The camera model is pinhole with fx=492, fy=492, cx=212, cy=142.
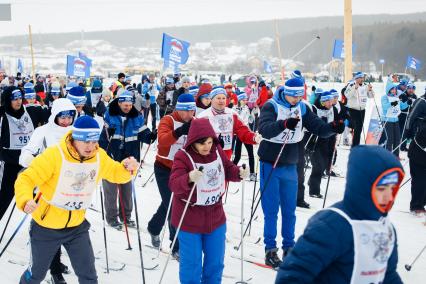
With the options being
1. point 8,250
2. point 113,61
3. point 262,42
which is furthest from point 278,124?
point 262,42

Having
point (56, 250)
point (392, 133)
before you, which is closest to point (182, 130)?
point (56, 250)

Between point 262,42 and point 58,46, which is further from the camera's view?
point 58,46

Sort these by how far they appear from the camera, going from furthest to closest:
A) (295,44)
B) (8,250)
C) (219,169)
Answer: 1. (295,44)
2. (8,250)
3. (219,169)

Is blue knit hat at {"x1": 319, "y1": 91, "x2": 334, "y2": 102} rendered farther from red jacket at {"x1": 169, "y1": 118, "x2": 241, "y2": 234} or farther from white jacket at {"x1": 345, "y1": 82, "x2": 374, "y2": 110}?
red jacket at {"x1": 169, "y1": 118, "x2": 241, "y2": 234}

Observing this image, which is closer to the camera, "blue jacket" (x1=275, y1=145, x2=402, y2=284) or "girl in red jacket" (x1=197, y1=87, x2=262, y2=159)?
"blue jacket" (x1=275, y1=145, x2=402, y2=284)

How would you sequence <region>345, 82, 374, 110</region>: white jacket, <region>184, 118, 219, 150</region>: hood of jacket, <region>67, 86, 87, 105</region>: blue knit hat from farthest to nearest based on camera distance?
<region>345, 82, 374, 110</region>: white jacket < <region>67, 86, 87, 105</region>: blue knit hat < <region>184, 118, 219, 150</region>: hood of jacket

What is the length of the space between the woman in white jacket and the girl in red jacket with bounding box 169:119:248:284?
52.2 inches

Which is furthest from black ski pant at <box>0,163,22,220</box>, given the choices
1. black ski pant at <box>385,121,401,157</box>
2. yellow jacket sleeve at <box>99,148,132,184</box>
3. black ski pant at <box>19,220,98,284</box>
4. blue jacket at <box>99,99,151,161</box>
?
black ski pant at <box>385,121,401,157</box>

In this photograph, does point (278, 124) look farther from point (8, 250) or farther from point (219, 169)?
point (8, 250)

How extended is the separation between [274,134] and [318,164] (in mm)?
3649

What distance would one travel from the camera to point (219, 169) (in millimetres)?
3795

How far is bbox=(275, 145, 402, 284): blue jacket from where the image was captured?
1909 mm

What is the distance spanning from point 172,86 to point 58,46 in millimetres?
180669

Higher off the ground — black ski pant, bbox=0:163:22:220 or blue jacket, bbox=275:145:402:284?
blue jacket, bbox=275:145:402:284
